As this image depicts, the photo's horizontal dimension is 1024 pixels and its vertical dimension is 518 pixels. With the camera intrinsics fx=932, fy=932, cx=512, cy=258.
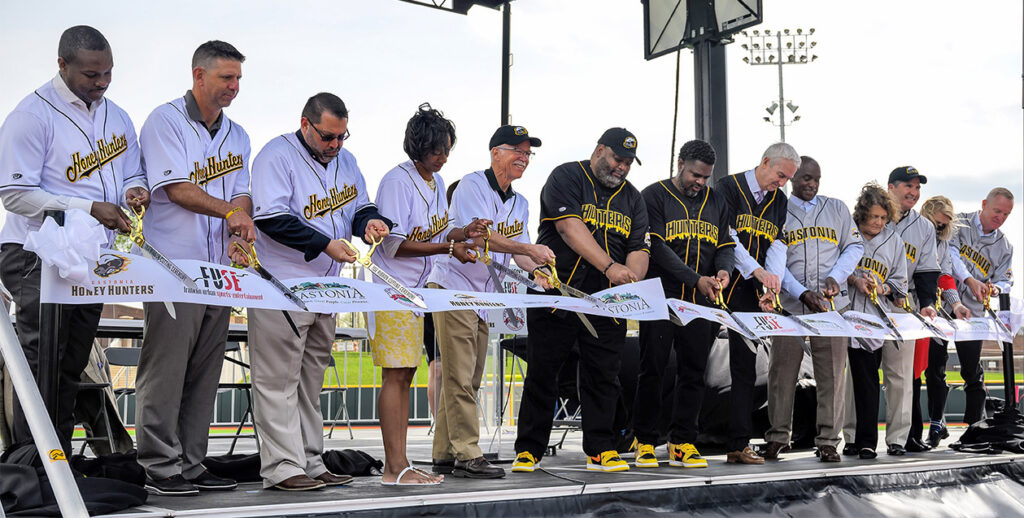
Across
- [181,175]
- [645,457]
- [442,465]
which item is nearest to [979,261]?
[645,457]

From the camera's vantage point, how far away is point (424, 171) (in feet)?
13.3

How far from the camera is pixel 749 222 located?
499 centimetres

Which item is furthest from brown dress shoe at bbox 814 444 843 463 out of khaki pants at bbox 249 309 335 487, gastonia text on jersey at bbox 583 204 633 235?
khaki pants at bbox 249 309 335 487

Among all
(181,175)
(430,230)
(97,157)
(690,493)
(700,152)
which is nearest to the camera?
(97,157)

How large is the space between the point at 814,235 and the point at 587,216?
1.64 meters

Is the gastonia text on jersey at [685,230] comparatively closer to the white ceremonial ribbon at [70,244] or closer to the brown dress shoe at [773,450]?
the brown dress shoe at [773,450]

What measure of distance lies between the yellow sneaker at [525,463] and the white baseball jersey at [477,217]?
77cm

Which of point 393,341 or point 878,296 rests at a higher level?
point 878,296

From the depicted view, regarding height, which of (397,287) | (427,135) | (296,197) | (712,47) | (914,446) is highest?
(712,47)

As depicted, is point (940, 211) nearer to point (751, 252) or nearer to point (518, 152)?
point (751, 252)

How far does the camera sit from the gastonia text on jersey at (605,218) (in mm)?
4305

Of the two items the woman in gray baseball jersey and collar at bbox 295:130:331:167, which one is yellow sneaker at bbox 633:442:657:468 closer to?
the woman in gray baseball jersey

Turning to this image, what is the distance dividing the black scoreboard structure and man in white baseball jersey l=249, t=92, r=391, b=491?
4217 millimetres

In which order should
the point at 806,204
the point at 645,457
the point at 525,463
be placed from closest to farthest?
the point at 525,463, the point at 645,457, the point at 806,204
